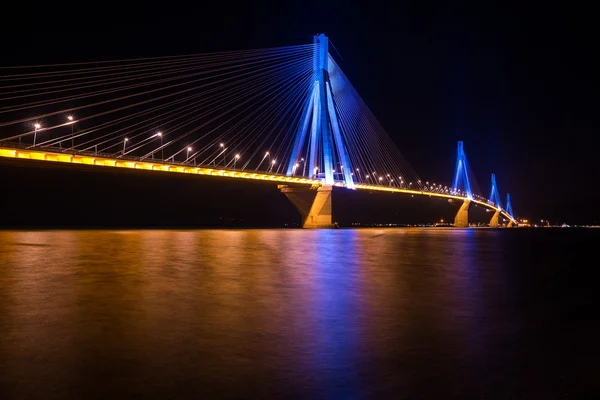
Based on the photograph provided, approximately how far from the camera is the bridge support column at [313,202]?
195 feet

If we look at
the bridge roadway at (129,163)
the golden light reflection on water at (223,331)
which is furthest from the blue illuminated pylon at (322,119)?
the golden light reflection on water at (223,331)

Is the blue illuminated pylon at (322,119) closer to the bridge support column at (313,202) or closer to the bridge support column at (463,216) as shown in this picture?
the bridge support column at (313,202)

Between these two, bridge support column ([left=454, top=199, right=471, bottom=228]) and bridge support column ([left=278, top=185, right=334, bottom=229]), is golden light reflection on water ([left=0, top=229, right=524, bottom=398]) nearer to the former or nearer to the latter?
bridge support column ([left=278, top=185, right=334, bottom=229])

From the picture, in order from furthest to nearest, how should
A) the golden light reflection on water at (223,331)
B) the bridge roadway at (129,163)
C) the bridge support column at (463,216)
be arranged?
the bridge support column at (463,216)
the bridge roadway at (129,163)
the golden light reflection on water at (223,331)

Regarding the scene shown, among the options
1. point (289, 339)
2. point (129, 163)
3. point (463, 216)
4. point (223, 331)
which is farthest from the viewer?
point (463, 216)

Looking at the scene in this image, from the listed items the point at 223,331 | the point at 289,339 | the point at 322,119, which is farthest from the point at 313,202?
the point at 289,339

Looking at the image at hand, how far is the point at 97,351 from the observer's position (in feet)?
16.0

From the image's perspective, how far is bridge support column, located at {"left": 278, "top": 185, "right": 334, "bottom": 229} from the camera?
59.5 meters

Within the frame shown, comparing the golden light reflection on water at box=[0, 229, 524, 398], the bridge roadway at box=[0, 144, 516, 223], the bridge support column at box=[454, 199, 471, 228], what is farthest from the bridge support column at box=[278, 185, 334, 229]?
the bridge support column at box=[454, 199, 471, 228]

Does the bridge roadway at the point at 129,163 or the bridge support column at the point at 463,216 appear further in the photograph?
the bridge support column at the point at 463,216

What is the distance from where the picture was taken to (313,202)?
6088 cm

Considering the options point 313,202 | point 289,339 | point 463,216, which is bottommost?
point 289,339

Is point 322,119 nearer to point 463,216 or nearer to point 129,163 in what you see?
point 129,163

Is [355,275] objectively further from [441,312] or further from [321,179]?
[321,179]
